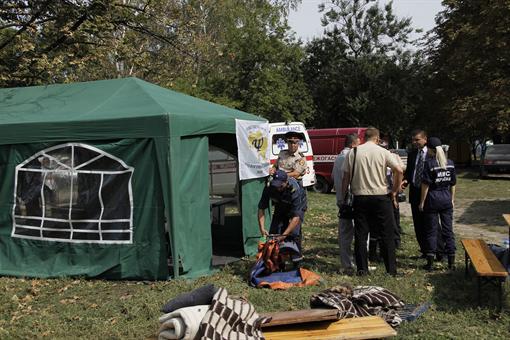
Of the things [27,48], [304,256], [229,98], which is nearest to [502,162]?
[229,98]

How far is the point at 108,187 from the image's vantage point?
6.81 meters

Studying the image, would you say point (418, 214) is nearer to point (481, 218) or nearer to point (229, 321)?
point (229, 321)

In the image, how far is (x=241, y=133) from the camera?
7863mm

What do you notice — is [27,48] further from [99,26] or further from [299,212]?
[299,212]

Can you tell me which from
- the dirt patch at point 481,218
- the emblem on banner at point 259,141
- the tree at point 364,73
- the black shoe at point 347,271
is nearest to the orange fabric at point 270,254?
the black shoe at point 347,271

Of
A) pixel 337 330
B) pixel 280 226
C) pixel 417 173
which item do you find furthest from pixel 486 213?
pixel 337 330

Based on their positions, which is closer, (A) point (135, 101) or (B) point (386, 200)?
(B) point (386, 200)

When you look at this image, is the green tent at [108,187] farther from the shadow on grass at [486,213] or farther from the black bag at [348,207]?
the shadow on grass at [486,213]

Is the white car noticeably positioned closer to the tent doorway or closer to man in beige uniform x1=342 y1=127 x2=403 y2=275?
the tent doorway

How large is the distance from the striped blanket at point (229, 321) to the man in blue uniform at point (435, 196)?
3393 millimetres

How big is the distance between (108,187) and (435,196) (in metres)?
4.34

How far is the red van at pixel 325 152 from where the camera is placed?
1688 centimetres

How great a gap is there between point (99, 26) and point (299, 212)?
922cm

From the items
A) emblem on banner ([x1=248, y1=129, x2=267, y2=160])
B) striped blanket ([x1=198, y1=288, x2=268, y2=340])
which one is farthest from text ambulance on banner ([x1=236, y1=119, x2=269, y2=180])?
striped blanket ([x1=198, y1=288, x2=268, y2=340])
